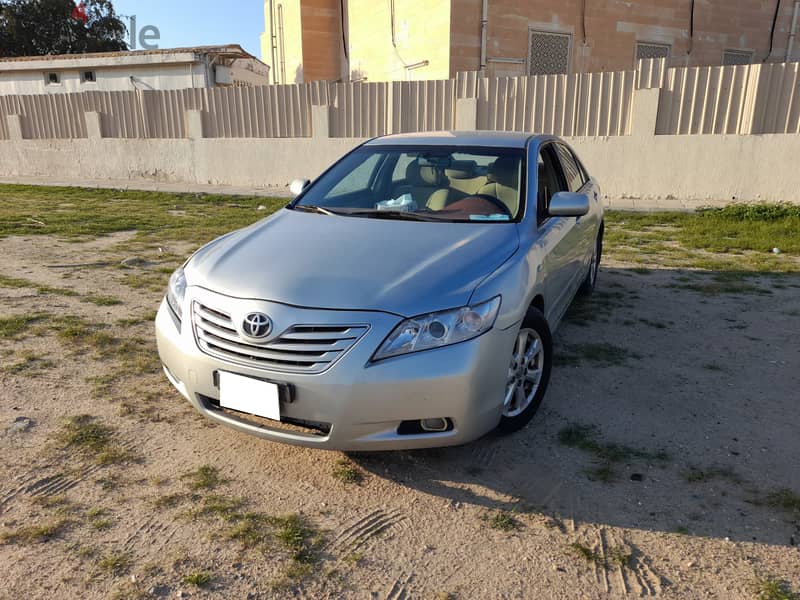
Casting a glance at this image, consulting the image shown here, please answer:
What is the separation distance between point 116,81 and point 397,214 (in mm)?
28480

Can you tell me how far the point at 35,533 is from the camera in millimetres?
2426

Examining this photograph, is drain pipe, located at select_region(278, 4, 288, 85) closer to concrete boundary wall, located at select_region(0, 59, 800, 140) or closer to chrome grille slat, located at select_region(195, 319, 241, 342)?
concrete boundary wall, located at select_region(0, 59, 800, 140)

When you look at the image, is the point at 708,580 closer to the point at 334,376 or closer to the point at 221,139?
the point at 334,376

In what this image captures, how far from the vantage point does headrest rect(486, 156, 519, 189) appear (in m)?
3.85

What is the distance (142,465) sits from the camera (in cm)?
290

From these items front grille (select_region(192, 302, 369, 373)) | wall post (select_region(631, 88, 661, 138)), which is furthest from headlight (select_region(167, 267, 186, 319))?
wall post (select_region(631, 88, 661, 138))

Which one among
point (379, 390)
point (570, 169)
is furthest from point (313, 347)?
point (570, 169)

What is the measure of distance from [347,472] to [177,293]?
1224 millimetres

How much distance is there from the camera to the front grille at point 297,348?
250 cm

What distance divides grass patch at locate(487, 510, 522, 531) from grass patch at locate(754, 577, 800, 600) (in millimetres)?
858

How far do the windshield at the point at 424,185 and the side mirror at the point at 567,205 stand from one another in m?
0.21

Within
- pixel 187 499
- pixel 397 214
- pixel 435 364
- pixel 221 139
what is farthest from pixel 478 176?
pixel 221 139

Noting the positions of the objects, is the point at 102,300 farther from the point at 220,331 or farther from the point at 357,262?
the point at 357,262

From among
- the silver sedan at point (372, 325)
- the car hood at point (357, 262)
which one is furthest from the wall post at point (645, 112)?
the car hood at point (357, 262)
